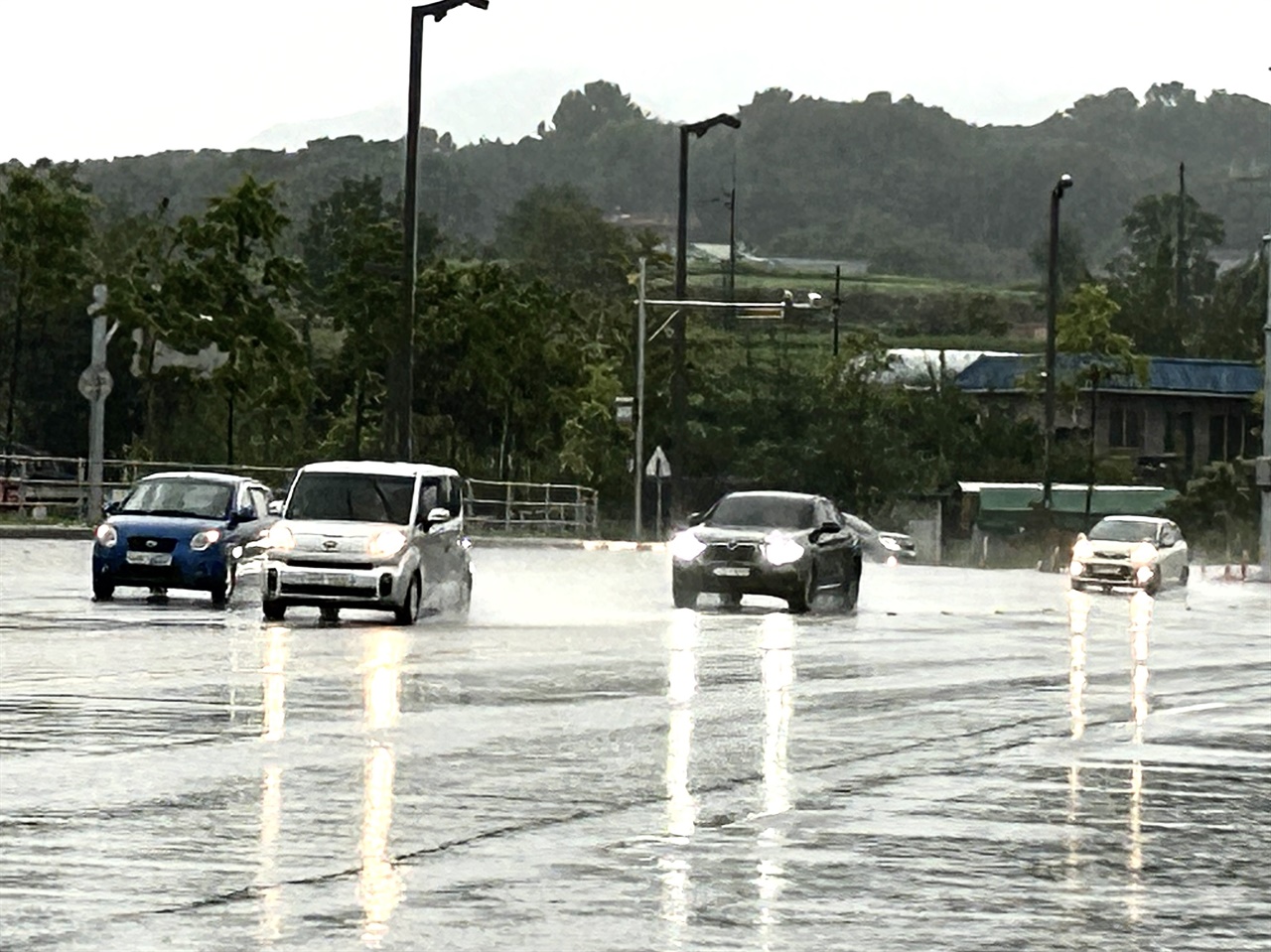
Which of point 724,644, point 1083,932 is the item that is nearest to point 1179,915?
point 1083,932

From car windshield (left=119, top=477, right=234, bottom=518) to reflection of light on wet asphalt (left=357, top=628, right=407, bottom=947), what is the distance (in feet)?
38.6

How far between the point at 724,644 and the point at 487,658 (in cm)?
434

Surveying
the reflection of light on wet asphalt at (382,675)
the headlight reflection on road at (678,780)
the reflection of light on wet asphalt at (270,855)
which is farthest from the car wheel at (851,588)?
the reflection of light on wet asphalt at (270,855)

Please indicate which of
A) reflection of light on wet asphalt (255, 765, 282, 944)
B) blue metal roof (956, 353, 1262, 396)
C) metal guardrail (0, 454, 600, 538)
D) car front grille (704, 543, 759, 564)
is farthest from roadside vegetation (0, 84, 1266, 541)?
reflection of light on wet asphalt (255, 765, 282, 944)

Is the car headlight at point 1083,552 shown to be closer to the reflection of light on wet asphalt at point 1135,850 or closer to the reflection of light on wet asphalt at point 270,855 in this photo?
the reflection of light on wet asphalt at point 1135,850

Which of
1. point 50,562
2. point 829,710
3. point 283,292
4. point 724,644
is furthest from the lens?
point 283,292

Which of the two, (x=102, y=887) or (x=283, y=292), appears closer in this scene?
(x=102, y=887)

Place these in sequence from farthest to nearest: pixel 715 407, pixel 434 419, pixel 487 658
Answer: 1. pixel 715 407
2. pixel 434 419
3. pixel 487 658

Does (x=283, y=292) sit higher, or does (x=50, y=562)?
(x=283, y=292)

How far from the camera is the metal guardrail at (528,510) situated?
84.9 m

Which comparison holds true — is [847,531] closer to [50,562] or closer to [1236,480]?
[50,562]

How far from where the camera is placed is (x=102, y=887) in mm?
11180

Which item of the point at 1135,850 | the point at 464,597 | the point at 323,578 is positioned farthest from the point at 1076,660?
the point at 1135,850

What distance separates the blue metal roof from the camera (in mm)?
137000
